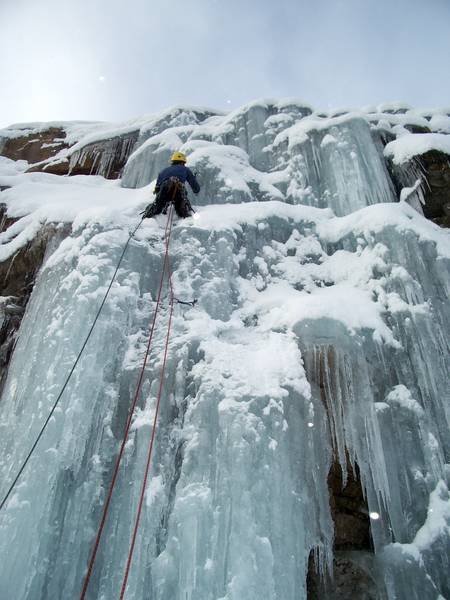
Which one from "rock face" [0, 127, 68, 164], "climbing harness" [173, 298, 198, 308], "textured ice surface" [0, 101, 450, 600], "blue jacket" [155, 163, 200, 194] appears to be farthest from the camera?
"rock face" [0, 127, 68, 164]

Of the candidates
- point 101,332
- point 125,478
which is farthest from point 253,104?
point 125,478

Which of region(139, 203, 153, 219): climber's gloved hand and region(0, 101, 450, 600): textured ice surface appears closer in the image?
region(0, 101, 450, 600): textured ice surface

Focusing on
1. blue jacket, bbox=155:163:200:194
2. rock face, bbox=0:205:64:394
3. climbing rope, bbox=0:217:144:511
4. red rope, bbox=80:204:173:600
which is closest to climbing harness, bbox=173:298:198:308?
red rope, bbox=80:204:173:600

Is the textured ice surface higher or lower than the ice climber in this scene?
lower

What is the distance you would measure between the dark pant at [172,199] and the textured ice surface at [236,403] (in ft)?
0.75

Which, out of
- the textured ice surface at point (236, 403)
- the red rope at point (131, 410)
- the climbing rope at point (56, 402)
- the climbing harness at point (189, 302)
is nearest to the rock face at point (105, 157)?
the textured ice surface at point (236, 403)

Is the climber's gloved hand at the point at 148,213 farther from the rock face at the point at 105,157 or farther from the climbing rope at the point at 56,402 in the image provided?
the rock face at the point at 105,157

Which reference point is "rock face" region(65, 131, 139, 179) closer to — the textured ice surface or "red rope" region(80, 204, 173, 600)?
the textured ice surface

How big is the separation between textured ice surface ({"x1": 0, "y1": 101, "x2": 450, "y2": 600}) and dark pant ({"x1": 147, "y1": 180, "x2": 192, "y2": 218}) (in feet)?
0.75

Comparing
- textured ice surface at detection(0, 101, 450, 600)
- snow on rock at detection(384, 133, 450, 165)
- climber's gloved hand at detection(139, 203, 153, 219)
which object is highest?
snow on rock at detection(384, 133, 450, 165)

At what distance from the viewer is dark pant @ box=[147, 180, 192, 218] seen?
252 inches

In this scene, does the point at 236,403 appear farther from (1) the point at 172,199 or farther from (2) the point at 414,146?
(2) the point at 414,146

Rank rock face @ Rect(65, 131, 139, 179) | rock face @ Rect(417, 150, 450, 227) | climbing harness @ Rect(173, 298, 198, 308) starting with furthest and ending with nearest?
rock face @ Rect(65, 131, 139, 179) < rock face @ Rect(417, 150, 450, 227) < climbing harness @ Rect(173, 298, 198, 308)

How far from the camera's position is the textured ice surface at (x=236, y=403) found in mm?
3830
